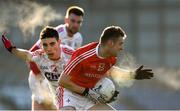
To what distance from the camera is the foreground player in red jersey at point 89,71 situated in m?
10.2

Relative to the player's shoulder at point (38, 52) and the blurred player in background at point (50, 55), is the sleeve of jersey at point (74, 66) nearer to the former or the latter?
the blurred player in background at point (50, 55)

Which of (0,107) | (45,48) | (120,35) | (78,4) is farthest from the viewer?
(78,4)

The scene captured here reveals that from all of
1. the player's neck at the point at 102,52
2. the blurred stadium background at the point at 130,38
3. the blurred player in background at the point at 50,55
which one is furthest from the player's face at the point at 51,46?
the blurred stadium background at the point at 130,38

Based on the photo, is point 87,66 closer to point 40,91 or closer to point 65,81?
point 65,81

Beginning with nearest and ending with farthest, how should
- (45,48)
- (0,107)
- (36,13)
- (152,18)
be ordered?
(45,48), (36,13), (0,107), (152,18)

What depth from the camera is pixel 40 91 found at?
42.8ft

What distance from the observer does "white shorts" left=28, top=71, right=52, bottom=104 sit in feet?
42.4

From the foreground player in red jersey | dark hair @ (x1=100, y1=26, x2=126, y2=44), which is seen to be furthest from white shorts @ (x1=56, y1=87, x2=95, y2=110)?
dark hair @ (x1=100, y1=26, x2=126, y2=44)

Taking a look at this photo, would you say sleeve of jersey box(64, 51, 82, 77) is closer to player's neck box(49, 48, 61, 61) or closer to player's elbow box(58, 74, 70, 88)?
player's elbow box(58, 74, 70, 88)

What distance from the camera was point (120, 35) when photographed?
10172 mm

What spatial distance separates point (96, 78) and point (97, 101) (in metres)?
0.30

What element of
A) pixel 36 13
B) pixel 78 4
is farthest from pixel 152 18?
pixel 36 13

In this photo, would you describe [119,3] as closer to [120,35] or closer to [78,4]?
[78,4]

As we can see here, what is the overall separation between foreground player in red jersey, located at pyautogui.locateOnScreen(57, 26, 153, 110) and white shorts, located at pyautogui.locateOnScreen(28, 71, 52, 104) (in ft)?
7.28
